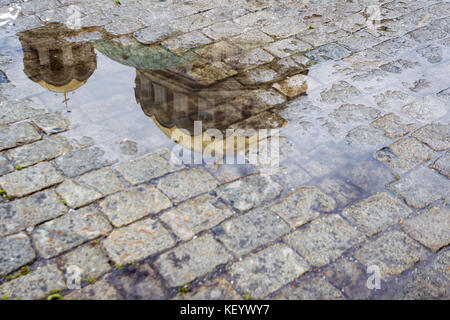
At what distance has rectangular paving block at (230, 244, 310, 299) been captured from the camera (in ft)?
11.9

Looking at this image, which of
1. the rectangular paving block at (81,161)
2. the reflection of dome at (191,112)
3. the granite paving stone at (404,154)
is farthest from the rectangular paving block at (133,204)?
the granite paving stone at (404,154)

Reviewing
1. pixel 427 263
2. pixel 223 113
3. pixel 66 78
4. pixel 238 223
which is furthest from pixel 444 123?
pixel 66 78

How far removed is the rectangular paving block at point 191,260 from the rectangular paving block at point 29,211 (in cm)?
115

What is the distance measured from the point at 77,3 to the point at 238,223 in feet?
17.8

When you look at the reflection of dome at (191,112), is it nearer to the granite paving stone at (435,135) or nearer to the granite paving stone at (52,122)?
the granite paving stone at (52,122)

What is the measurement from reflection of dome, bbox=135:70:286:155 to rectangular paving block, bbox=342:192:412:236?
4.44 ft

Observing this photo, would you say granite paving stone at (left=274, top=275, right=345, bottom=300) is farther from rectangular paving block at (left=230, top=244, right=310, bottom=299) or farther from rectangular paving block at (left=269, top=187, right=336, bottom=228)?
rectangular paving block at (left=269, top=187, right=336, bottom=228)

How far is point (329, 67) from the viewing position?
6434 millimetres

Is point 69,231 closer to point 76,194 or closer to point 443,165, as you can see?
point 76,194

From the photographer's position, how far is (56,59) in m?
6.16

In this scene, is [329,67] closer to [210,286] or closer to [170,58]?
[170,58]

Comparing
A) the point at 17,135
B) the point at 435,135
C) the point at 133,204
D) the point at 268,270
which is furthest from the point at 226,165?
the point at 435,135

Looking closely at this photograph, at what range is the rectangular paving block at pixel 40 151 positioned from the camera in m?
4.66

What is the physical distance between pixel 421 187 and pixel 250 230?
1936 mm
